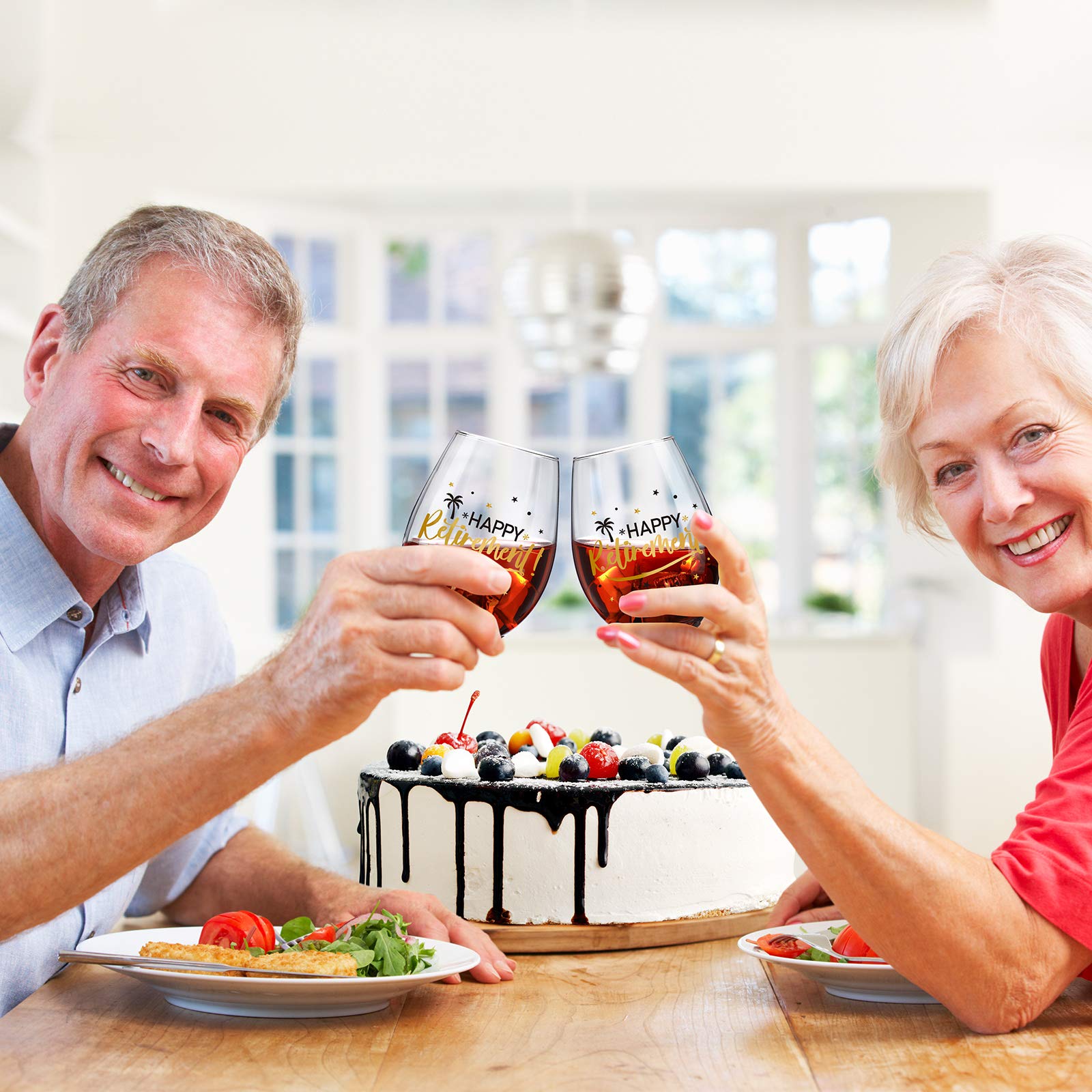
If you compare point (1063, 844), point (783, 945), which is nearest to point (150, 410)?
point (783, 945)

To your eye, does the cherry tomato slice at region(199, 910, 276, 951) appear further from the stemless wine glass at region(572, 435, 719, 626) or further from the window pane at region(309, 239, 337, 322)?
the window pane at region(309, 239, 337, 322)

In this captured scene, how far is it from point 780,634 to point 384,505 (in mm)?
2169

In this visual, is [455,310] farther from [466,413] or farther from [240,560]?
[240,560]

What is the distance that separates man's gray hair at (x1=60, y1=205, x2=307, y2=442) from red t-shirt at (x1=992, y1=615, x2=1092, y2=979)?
986 mm

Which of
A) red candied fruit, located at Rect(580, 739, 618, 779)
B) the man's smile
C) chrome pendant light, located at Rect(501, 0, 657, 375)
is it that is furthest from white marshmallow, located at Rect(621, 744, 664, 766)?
chrome pendant light, located at Rect(501, 0, 657, 375)

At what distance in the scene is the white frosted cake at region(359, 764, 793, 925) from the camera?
1359mm

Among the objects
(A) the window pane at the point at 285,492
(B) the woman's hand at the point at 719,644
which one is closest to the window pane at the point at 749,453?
(A) the window pane at the point at 285,492

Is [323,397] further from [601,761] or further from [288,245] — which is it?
[601,761]

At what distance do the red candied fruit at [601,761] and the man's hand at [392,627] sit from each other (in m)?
0.51

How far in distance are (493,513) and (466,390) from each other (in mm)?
5459

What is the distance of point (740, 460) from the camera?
6281 millimetres

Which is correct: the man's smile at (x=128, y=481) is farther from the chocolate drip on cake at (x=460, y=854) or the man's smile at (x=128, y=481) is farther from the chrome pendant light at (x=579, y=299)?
the chrome pendant light at (x=579, y=299)

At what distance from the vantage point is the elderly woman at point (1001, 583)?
38.7 inches

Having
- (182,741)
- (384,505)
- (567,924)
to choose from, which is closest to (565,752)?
(567,924)
